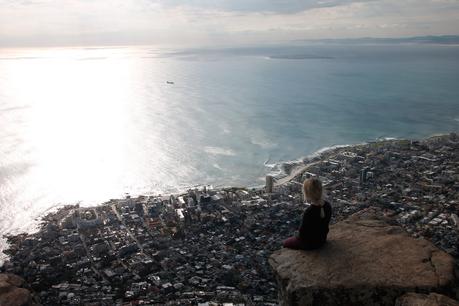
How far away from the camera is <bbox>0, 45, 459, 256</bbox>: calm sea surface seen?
35.6 meters

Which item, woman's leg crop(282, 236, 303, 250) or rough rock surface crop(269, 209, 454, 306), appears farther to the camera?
woman's leg crop(282, 236, 303, 250)

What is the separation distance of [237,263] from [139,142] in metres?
31.2

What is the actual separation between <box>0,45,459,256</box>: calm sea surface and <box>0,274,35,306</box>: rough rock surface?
995 centimetres

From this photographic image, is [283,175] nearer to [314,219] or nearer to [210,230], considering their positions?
[210,230]

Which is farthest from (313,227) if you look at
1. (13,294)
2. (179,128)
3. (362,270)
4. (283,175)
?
(179,128)

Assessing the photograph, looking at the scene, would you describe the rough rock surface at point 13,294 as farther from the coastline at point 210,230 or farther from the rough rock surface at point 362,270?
the rough rock surface at point 362,270

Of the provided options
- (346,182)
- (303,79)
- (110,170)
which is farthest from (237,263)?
(303,79)

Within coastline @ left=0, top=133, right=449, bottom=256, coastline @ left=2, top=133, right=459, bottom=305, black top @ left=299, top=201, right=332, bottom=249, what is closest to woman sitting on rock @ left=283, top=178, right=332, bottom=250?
black top @ left=299, top=201, right=332, bottom=249

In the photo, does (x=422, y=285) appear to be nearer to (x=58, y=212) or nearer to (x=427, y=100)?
(x=58, y=212)

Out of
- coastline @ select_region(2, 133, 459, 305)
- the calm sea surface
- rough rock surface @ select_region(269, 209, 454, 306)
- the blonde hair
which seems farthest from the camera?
the calm sea surface

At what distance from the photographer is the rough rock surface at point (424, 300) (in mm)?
4559

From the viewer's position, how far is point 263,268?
19.5m

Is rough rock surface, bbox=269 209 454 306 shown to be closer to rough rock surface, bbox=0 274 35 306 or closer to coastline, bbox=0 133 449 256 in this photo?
rough rock surface, bbox=0 274 35 306

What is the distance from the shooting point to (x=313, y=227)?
19.4 feet
